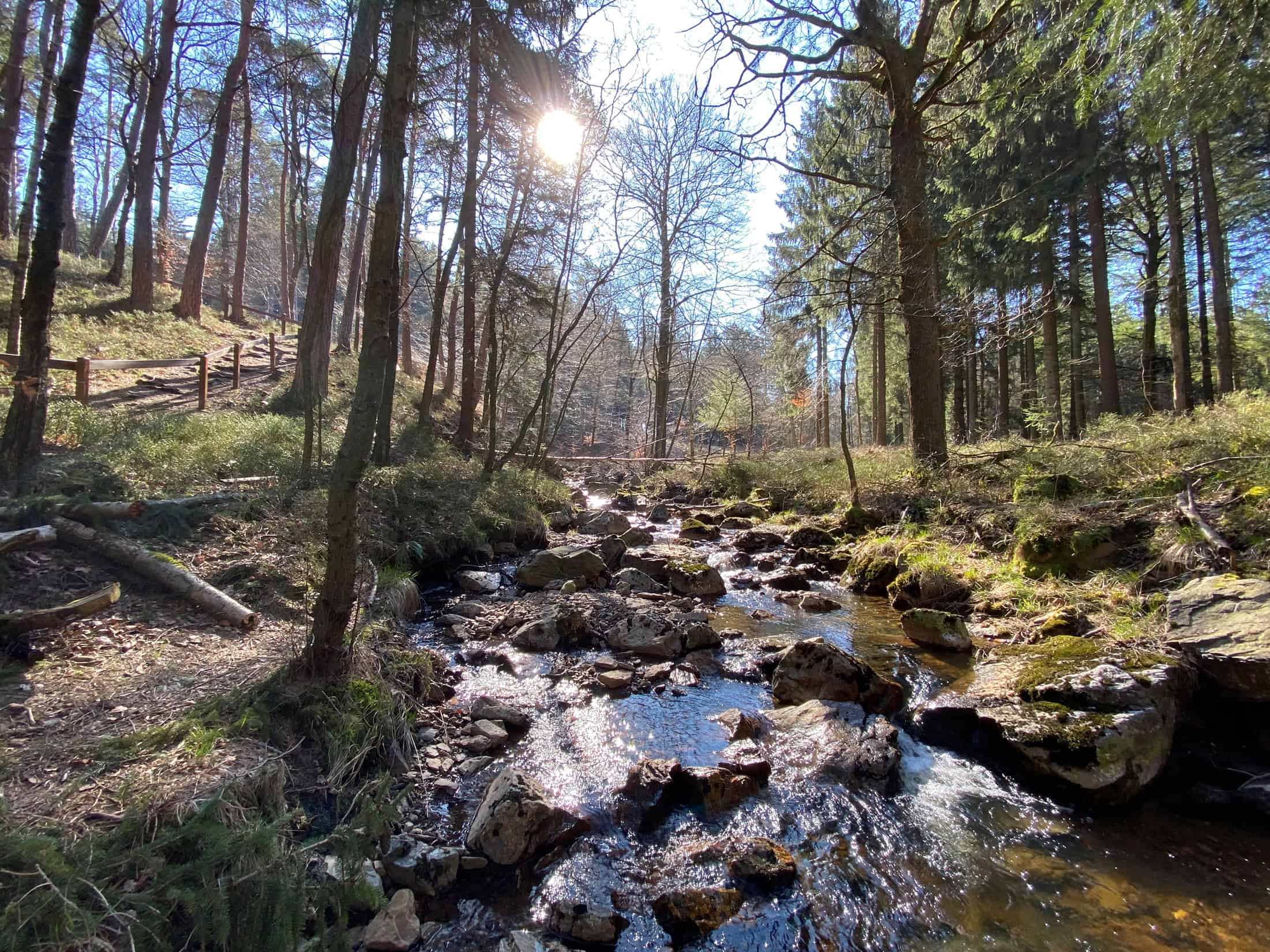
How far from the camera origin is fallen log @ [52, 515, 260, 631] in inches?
171

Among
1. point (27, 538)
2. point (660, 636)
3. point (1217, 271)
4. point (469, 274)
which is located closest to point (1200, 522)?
point (660, 636)

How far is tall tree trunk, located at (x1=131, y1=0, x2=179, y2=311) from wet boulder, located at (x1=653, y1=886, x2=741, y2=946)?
20.8 metres

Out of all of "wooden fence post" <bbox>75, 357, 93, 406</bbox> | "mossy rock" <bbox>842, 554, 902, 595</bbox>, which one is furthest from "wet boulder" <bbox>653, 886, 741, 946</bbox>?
"wooden fence post" <bbox>75, 357, 93, 406</bbox>

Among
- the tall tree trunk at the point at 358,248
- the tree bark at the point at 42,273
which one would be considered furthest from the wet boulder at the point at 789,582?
the tall tree trunk at the point at 358,248

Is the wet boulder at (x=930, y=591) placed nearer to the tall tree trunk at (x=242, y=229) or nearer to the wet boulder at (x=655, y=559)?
the wet boulder at (x=655, y=559)

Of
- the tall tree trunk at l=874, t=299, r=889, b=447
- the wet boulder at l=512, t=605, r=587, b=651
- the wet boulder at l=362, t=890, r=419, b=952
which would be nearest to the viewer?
the wet boulder at l=362, t=890, r=419, b=952

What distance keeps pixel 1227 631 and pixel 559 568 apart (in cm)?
666

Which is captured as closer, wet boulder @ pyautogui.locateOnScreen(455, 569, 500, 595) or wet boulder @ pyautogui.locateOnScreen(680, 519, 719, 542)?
wet boulder @ pyautogui.locateOnScreen(455, 569, 500, 595)

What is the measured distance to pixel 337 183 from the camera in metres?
5.00

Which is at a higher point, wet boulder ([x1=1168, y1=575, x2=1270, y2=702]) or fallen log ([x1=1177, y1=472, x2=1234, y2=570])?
fallen log ([x1=1177, y1=472, x2=1234, y2=570])

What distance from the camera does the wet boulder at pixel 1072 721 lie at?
348 cm

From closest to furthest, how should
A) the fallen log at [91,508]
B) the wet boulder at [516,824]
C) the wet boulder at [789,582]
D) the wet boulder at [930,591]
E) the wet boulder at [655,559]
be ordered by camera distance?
the wet boulder at [516,824] → the fallen log at [91,508] → the wet boulder at [930,591] → the wet boulder at [789,582] → the wet boulder at [655,559]

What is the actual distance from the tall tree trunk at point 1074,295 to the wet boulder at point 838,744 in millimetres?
13543

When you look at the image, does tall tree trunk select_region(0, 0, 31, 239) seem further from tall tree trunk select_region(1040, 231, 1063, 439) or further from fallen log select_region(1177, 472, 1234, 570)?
tall tree trunk select_region(1040, 231, 1063, 439)
